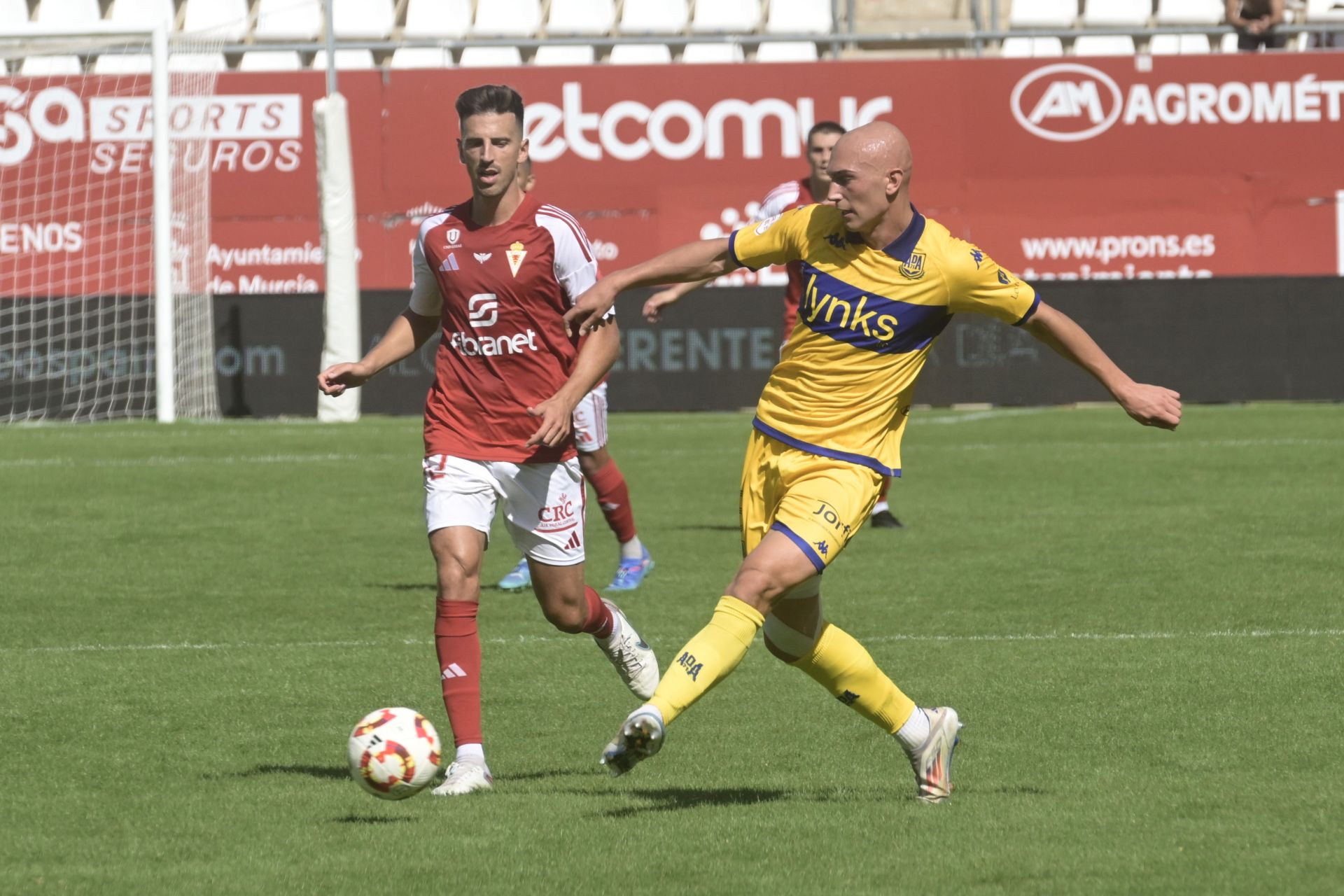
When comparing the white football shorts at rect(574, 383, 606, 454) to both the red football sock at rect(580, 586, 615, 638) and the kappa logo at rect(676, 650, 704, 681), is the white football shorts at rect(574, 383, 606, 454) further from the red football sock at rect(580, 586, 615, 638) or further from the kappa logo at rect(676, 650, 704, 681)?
the kappa logo at rect(676, 650, 704, 681)

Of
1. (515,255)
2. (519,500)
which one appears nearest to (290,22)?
(515,255)

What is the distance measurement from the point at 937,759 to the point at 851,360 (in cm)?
117

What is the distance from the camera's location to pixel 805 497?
5.69 meters

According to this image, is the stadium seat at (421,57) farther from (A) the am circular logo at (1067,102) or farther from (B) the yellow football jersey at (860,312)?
(B) the yellow football jersey at (860,312)

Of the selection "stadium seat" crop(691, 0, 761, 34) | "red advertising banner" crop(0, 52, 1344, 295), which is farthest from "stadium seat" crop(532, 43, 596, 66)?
"stadium seat" crop(691, 0, 761, 34)

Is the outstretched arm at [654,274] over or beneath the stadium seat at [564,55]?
beneath

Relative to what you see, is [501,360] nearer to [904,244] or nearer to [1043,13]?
[904,244]

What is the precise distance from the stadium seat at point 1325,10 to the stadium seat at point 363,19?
40.7 feet

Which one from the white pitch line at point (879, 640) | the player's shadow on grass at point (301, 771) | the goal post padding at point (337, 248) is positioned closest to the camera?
the player's shadow on grass at point (301, 771)

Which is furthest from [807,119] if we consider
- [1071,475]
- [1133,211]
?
[1071,475]

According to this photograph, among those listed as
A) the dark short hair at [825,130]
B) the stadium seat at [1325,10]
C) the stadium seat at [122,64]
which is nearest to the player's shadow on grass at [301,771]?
the dark short hair at [825,130]

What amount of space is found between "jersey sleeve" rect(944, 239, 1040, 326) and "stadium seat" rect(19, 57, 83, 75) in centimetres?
2194

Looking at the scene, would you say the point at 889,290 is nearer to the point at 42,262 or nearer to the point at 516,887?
the point at 516,887

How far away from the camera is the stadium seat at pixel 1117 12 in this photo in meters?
27.7
